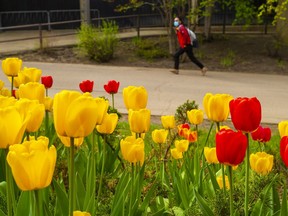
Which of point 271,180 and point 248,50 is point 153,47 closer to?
point 248,50

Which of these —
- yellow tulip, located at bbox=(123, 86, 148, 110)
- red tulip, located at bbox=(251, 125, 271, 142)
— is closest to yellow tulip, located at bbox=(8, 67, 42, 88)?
yellow tulip, located at bbox=(123, 86, 148, 110)

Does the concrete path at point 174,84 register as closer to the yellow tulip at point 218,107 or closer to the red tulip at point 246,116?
the yellow tulip at point 218,107

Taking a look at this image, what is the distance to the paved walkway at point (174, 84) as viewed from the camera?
35.7 feet

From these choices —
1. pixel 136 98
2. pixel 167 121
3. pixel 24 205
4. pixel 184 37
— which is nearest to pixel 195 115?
pixel 167 121

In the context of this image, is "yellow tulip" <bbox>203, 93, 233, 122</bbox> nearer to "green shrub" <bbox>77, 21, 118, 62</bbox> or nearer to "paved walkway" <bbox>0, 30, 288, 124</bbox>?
"paved walkway" <bbox>0, 30, 288, 124</bbox>

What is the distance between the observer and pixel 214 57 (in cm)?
1898

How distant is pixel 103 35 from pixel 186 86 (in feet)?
17.3

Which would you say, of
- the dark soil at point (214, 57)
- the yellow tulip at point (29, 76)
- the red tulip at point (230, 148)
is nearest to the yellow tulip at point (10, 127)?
the red tulip at point (230, 148)

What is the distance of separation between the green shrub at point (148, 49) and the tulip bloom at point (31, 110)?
16316 mm

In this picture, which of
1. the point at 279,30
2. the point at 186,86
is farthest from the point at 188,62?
the point at 186,86

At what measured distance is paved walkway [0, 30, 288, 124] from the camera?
1088 cm

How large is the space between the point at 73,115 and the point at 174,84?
40.0 ft

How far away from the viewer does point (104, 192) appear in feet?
9.93

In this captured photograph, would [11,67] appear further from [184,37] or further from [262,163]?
[184,37]
